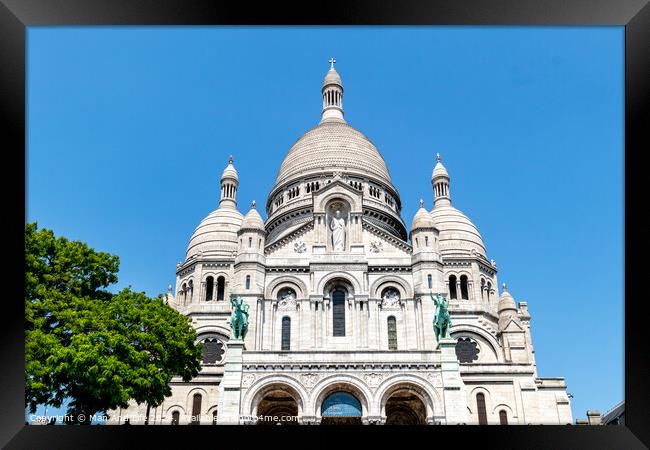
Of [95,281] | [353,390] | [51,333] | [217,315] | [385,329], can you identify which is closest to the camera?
[51,333]

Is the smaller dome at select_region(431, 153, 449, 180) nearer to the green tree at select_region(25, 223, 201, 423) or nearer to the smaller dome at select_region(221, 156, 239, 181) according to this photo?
the smaller dome at select_region(221, 156, 239, 181)

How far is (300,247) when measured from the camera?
148 feet

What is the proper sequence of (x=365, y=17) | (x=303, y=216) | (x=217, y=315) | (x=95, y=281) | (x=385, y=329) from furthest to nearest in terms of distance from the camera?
(x=303, y=216), (x=217, y=315), (x=385, y=329), (x=95, y=281), (x=365, y=17)

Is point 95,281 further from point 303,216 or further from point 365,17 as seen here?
point 303,216

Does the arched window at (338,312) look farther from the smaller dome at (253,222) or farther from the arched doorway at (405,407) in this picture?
the smaller dome at (253,222)

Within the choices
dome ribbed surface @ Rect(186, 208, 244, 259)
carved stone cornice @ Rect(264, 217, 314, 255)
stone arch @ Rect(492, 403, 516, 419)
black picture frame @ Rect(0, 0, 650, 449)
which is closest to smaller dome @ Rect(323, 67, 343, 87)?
dome ribbed surface @ Rect(186, 208, 244, 259)

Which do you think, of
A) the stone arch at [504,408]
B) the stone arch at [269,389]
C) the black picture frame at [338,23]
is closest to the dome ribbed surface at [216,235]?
the stone arch at [269,389]

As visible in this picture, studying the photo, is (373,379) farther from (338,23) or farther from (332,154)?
(332,154)

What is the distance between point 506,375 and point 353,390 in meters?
12.9

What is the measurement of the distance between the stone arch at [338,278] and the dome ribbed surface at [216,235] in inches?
576

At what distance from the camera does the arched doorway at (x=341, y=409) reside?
1407 inches

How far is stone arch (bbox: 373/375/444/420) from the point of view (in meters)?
35.3
